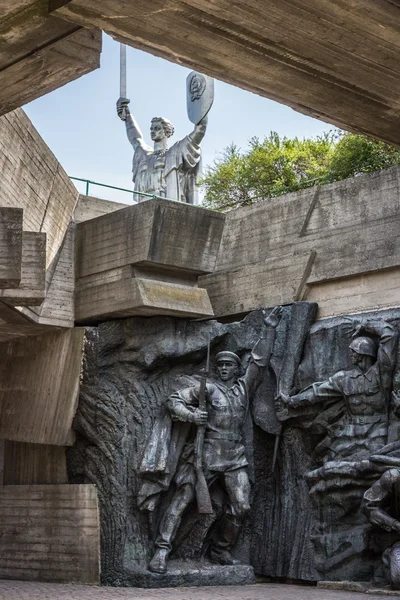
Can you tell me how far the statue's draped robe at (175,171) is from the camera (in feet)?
54.1

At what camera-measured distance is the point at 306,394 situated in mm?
11625

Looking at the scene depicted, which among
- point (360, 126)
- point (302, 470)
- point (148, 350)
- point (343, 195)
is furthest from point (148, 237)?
point (360, 126)

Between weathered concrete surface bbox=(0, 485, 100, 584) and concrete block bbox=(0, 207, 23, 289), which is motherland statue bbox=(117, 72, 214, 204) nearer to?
weathered concrete surface bbox=(0, 485, 100, 584)

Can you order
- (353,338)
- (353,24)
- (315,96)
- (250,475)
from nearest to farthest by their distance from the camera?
(353,24) → (315,96) → (353,338) → (250,475)

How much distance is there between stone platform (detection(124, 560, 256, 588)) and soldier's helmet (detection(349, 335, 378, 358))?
3.10m

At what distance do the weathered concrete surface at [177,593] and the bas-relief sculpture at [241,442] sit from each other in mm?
405

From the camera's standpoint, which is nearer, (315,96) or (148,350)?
(315,96)

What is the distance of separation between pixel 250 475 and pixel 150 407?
1568mm

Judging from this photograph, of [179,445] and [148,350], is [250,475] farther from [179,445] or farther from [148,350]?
[148,350]

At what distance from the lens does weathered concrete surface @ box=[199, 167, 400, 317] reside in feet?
38.7

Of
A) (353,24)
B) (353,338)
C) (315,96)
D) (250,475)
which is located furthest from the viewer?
(250,475)

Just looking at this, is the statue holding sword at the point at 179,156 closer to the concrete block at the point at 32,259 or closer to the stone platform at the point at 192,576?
the stone platform at the point at 192,576

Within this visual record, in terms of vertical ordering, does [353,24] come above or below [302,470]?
above

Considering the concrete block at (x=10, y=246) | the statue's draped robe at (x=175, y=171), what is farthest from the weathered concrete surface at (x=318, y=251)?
the concrete block at (x=10, y=246)
